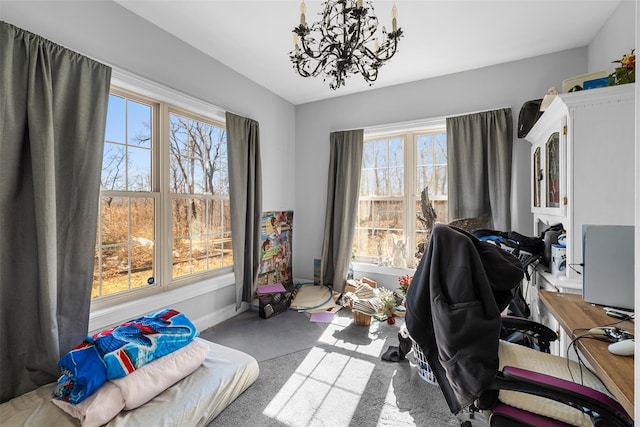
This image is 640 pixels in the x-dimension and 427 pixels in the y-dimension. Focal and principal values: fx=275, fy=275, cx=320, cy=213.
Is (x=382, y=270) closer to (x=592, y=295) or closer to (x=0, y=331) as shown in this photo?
(x=592, y=295)

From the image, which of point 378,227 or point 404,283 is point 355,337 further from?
point 378,227

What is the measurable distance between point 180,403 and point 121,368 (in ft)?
1.22

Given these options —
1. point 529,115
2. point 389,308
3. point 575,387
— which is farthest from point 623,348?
point 529,115

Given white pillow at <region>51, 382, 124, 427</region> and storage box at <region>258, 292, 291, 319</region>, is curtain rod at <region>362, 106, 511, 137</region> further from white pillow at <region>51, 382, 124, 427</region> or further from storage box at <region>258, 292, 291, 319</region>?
white pillow at <region>51, 382, 124, 427</region>

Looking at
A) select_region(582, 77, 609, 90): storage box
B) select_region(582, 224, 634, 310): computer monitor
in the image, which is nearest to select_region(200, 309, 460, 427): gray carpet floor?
select_region(582, 224, 634, 310): computer monitor

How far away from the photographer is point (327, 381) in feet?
6.42

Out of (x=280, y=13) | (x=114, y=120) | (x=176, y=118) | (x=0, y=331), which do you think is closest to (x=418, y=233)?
(x=280, y=13)

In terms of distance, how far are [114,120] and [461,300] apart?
262 centimetres

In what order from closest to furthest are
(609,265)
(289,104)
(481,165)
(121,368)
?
(609,265) → (121,368) → (481,165) → (289,104)

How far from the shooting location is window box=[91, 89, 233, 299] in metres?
2.12

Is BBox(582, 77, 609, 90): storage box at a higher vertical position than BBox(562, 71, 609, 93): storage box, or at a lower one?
lower

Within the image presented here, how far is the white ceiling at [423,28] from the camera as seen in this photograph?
2043 mm

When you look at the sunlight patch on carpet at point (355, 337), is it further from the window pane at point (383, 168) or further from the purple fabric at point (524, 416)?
the window pane at point (383, 168)

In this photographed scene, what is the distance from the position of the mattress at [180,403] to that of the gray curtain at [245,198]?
4.04 ft
